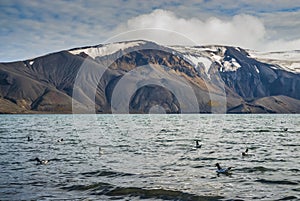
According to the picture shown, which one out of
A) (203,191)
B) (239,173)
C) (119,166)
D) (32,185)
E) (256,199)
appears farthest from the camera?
(119,166)

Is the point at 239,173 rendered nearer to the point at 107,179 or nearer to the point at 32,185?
the point at 107,179

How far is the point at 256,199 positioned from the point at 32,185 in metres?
13.9

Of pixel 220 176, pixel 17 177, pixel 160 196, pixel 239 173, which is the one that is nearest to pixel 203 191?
pixel 160 196

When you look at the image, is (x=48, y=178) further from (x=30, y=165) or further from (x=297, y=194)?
(x=297, y=194)

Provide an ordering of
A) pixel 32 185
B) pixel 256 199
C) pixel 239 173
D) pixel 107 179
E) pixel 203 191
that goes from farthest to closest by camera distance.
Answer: pixel 239 173 → pixel 107 179 → pixel 32 185 → pixel 203 191 → pixel 256 199

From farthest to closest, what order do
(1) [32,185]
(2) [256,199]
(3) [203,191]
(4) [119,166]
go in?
(4) [119,166], (1) [32,185], (3) [203,191], (2) [256,199]

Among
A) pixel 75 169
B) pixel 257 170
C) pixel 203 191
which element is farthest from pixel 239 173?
pixel 75 169

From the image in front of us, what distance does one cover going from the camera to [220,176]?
90.2 feet

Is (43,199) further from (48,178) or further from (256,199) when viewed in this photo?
(256,199)

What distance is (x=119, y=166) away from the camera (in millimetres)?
32031

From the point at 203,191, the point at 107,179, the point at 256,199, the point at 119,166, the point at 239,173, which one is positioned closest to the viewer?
the point at 256,199

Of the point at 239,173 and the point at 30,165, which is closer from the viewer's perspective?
the point at 239,173

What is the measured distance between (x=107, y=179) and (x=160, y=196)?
5.85 meters

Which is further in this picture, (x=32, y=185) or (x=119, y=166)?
(x=119, y=166)
